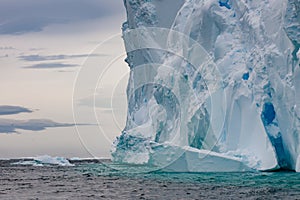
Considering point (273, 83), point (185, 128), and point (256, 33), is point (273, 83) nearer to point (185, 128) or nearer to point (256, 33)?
point (256, 33)

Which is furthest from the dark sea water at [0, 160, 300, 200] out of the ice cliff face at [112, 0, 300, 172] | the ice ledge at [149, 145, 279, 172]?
the ice cliff face at [112, 0, 300, 172]

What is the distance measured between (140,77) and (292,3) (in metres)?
18.2

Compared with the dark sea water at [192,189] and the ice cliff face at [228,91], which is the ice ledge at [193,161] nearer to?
the ice cliff face at [228,91]

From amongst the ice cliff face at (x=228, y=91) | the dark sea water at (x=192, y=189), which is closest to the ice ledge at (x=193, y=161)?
the ice cliff face at (x=228, y=91)

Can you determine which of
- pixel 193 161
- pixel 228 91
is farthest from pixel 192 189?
pixel 228 91

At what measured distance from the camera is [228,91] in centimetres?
2759

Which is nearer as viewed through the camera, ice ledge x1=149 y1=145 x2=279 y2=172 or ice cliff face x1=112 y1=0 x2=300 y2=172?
ice cliff face x1=112 y1=0 x2=300 y2=172

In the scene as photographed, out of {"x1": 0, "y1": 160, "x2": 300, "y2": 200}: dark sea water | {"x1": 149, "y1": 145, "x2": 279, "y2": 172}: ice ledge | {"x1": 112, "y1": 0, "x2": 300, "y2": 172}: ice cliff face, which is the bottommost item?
{"x1": 0, "y1": 160, "x2": 300, "y2": 200}: dark sea water

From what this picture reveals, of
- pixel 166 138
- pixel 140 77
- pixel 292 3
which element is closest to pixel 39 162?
pixel 140 77

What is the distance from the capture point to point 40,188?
914 inches

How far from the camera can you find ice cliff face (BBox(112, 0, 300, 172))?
24.5 m

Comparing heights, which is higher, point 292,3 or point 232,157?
point 292,3

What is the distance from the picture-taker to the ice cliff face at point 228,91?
24.5 meters

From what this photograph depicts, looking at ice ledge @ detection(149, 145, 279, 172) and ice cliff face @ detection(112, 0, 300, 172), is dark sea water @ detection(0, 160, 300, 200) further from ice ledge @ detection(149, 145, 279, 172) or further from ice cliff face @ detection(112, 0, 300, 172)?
ice cliff face @ detection(112, 0, 300, 172)
